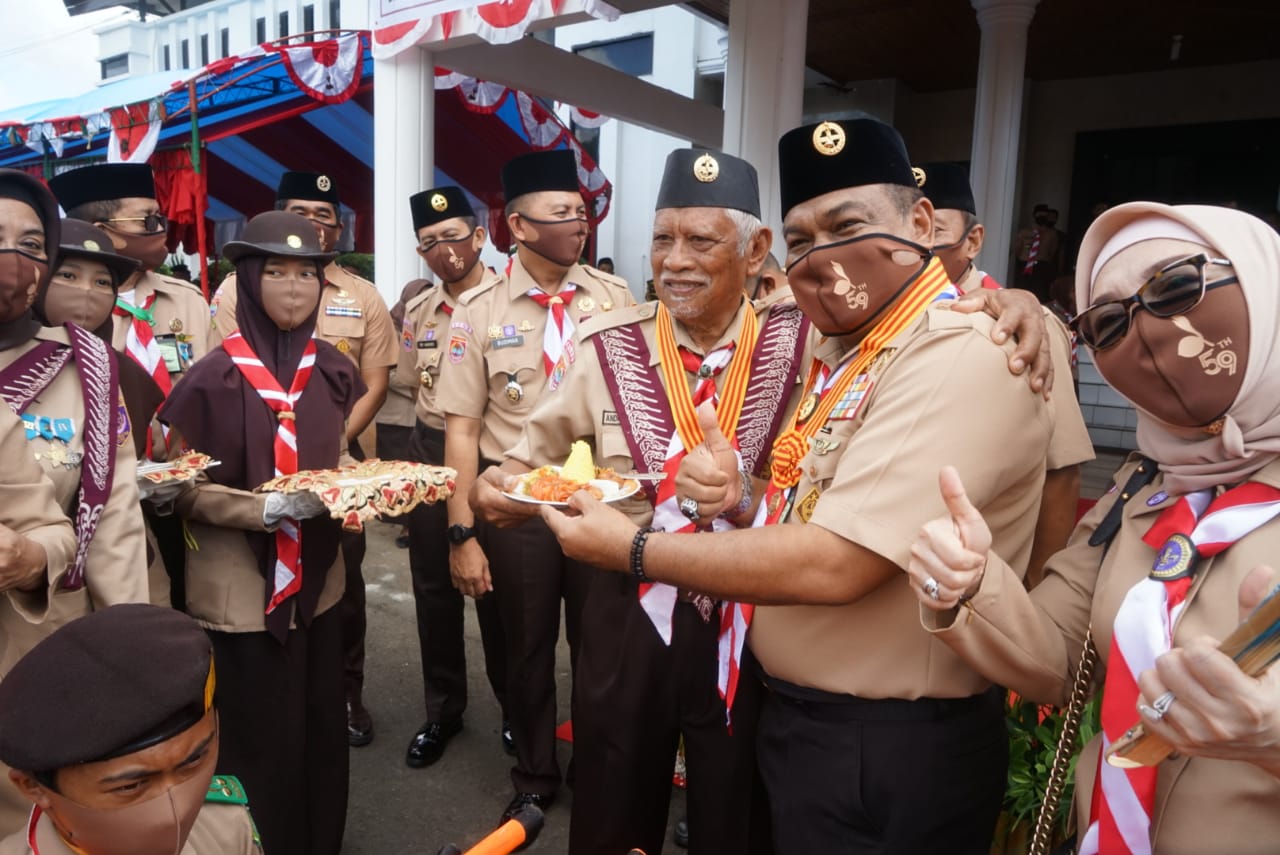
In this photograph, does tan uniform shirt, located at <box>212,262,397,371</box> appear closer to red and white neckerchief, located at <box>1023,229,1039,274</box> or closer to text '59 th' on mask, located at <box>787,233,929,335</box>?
text '59 th' on mask, located at <box>787,233,929,335</box>

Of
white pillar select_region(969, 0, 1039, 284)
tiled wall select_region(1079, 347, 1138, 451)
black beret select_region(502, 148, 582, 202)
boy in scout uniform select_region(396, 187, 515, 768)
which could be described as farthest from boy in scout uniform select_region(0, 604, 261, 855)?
tiled wall select_region(1079, 347, 1138, 451)

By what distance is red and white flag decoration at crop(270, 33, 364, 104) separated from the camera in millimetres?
8969

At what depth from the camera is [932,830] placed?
1.67 meters

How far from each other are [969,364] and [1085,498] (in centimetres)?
632

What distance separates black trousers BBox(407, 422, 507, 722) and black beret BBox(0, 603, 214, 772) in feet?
7.98

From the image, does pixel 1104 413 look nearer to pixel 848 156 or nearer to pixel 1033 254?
pixel 1033 254

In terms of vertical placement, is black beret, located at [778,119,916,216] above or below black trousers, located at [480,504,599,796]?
above

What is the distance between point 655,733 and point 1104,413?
8377 mm

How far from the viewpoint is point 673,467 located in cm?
227

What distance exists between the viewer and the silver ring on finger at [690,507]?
6.52 ft

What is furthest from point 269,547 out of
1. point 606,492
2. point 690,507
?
point 690,507

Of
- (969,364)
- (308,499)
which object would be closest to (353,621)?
(308,499)

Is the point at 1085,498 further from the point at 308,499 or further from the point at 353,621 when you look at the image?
the point at 308,499

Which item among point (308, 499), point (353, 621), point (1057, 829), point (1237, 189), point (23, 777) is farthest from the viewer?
point (1237, 189)
